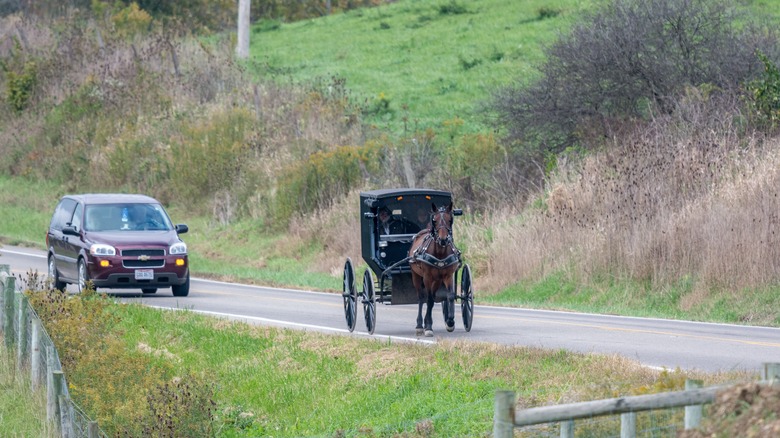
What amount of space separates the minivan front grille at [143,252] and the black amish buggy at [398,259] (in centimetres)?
624

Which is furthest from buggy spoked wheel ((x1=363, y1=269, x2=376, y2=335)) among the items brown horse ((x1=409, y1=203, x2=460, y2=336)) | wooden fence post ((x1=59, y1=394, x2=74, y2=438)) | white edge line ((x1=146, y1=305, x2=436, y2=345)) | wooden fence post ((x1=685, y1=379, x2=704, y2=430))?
wooden fence post ((x1=685, y1=379, x2=704, y2=430))

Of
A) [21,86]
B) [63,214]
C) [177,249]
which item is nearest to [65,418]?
[177,249]

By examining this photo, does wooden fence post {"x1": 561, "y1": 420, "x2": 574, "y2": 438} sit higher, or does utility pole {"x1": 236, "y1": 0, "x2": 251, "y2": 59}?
utility pole {"x1": 236, "y1": 0, "x2": 251, "y2": 59}

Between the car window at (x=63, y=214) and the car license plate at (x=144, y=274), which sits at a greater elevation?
the car window at (x=63, y=214)

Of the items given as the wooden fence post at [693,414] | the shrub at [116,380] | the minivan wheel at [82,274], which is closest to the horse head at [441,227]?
the shrub at [116,380]

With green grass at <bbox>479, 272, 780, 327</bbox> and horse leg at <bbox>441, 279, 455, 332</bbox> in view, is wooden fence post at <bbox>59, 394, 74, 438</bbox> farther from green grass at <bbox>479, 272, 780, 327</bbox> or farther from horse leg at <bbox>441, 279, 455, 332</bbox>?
green grass at <bbox>479, 272, 780, 327</bbox>

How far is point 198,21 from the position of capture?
71.6m

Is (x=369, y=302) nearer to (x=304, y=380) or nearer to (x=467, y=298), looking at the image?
(x=467, y=298)

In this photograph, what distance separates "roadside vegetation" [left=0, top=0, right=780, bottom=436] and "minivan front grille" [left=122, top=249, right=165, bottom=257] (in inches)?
150

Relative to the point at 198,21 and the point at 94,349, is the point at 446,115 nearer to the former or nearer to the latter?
the point at 94,349

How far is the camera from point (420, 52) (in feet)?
174

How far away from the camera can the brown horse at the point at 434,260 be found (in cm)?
1584

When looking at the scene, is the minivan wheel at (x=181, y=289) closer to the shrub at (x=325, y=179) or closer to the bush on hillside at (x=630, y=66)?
the bush on hillside at (x=630, y=66)

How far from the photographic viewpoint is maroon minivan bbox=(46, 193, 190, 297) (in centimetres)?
2273
